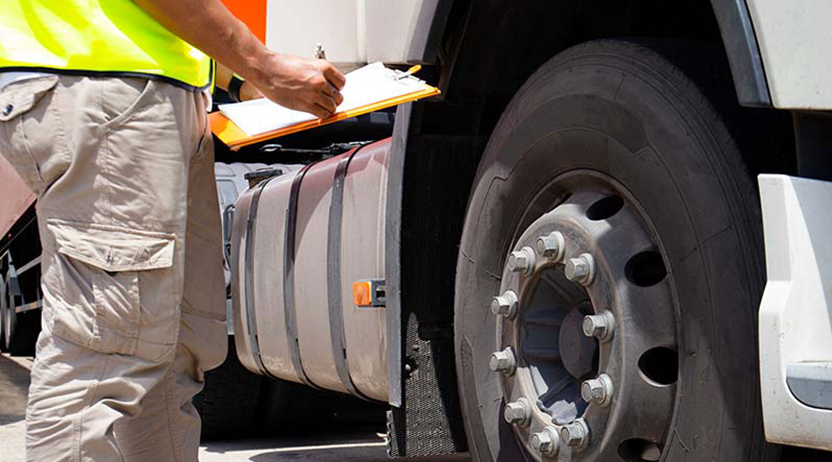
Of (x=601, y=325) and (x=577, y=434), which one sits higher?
Answer: (x=601, y=325)

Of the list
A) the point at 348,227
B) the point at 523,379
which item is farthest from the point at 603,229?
the point at 348,227

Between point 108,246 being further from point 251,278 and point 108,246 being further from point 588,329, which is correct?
point 251,278

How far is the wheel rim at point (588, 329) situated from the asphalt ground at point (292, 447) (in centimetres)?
252

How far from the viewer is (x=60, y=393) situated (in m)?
2.05

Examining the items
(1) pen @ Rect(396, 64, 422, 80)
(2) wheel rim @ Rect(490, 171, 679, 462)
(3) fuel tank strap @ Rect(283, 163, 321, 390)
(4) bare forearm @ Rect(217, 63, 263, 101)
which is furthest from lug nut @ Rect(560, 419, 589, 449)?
(3) fuel tank strap @ Rect(283, 163, 321, 390)

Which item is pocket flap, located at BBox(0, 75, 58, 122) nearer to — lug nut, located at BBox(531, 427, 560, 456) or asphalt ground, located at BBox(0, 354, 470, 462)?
lug nut, located at BBox(531, 427, 560, 456)

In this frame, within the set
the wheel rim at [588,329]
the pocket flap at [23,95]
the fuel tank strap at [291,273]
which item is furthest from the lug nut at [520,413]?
the fuel tank strap at [291,273]

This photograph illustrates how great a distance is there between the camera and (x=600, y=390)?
6.29 ft

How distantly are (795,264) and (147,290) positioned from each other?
110 cm

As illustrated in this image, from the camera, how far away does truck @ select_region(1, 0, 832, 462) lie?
1.54m

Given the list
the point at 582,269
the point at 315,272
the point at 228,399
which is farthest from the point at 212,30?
the point at 228,399

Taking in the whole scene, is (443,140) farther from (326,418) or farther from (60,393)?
(326,418)

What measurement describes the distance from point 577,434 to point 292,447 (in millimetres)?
3261

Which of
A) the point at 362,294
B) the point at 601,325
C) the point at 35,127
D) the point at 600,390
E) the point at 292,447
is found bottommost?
the point at 292,447
